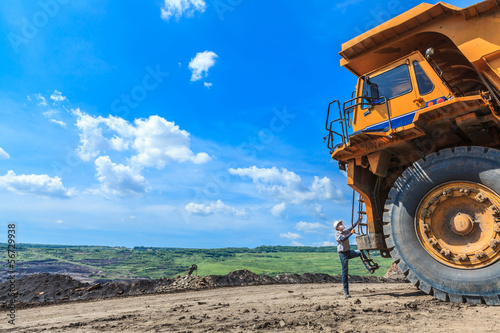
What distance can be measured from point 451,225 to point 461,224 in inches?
6.9

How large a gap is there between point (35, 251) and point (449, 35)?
77.8ft

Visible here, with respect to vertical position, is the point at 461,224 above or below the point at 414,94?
below

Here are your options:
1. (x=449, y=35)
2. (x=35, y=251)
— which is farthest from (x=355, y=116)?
(x=35, y=251)

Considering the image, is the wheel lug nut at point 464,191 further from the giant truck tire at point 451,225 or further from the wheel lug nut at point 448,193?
the wheel lug nut at point 448,193

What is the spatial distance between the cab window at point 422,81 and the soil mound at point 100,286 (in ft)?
26.8

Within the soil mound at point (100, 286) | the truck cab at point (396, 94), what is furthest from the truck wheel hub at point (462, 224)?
the soil mound at point (100, 286)

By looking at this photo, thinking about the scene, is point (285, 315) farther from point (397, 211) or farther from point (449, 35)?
point (449, 35)

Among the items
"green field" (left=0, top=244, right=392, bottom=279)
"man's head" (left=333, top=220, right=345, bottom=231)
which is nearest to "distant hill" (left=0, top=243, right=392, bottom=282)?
"green field" (left=0, top=244, right=392, bottom=279)

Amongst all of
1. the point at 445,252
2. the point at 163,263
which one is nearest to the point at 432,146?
the point at 445,252

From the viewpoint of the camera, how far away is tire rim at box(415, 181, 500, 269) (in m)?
4.59

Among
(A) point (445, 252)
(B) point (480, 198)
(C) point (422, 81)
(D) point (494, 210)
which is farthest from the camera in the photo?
(C) point (422, 81)

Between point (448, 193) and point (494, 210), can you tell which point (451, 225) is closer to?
point (448, 193)

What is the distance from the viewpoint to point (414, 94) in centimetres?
576

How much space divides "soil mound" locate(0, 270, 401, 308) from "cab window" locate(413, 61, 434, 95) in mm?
8162
